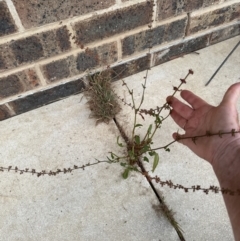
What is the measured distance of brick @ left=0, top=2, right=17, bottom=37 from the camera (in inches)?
46.8

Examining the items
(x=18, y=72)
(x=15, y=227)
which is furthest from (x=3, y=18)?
(x=15, y=227)

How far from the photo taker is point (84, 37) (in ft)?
4.80

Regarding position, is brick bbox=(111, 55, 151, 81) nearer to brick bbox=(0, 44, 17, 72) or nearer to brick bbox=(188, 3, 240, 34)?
brick bbox=(188, 3, 240, 34)

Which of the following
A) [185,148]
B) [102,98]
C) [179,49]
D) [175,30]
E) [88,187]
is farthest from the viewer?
[179,49]

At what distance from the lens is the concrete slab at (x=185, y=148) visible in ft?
4.17

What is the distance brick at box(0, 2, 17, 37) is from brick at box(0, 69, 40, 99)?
246mm

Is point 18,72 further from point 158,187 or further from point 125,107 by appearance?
point 158,187

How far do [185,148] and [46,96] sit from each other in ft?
2.78

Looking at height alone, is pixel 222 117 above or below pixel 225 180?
above

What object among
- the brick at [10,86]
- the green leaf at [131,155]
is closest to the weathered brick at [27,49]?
the brick at [10,86]

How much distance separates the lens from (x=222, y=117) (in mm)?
1117

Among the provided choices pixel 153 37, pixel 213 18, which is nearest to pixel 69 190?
pixel 153 37

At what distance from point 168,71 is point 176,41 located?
0.63 ft

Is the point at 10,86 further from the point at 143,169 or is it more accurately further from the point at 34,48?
the point at 143,169
